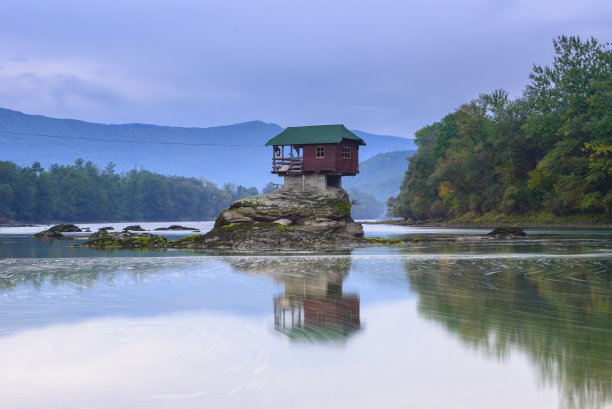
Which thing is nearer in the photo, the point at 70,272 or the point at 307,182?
the point at 70,272

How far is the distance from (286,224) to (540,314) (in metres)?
28.3

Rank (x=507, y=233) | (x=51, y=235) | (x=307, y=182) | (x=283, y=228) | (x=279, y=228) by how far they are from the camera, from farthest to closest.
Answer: (x=51, y=235) → (x=307, y=182) → (x=507, y=233) → (x=283, y=228) → (x=279, y=228)

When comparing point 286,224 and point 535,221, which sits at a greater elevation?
point 535,221

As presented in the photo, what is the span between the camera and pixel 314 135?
4891cm

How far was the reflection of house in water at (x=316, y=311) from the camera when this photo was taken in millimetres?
9555

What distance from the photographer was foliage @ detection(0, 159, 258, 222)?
436 ft

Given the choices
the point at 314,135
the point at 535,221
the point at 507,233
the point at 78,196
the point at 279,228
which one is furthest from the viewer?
the point at 78,196

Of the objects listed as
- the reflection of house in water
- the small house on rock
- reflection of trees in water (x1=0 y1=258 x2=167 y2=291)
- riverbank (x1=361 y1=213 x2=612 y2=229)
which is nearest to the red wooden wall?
the small house on rock

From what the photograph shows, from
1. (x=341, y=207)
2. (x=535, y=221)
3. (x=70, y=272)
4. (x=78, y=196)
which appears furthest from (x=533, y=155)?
(x=78, y=196)

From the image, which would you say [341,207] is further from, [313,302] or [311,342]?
[311,342]

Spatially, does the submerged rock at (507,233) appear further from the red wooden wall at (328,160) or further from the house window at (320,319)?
the house window at (320,319)

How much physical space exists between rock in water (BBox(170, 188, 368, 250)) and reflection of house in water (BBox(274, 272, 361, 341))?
1879cm

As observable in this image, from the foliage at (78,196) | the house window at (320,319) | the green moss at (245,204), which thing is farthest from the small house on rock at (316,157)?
the foliage at (78,196)

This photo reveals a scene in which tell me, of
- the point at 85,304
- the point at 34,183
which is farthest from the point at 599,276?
the point at 34,183
